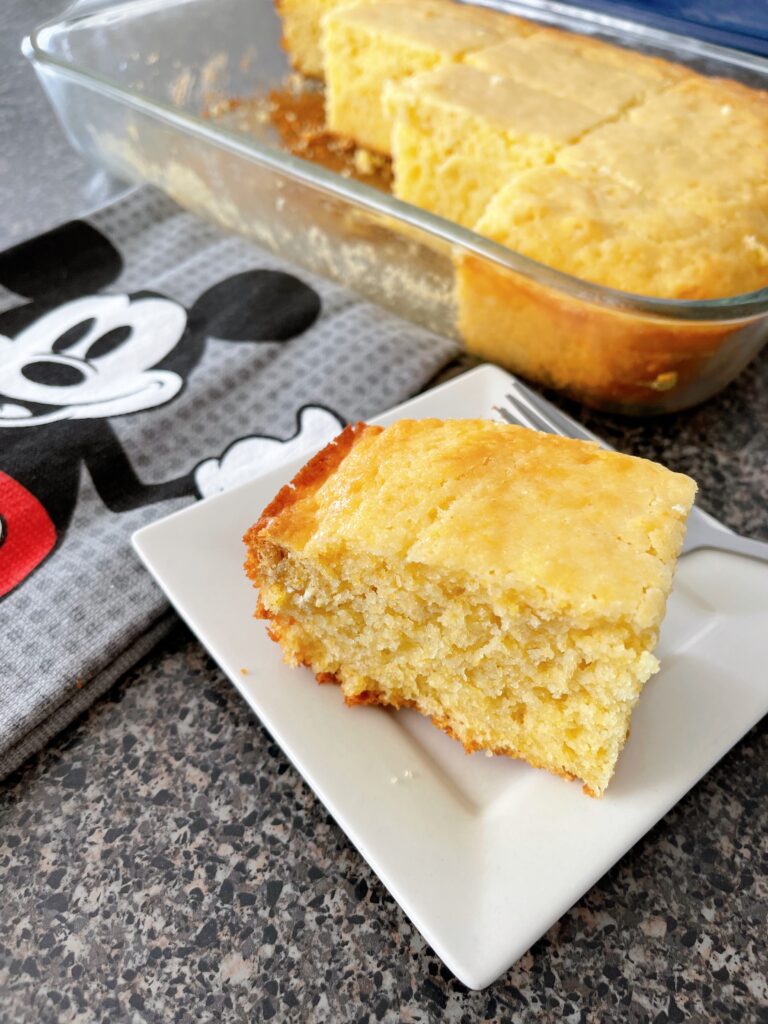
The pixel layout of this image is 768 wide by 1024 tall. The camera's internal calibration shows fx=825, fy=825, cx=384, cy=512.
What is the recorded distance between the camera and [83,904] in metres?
0.87

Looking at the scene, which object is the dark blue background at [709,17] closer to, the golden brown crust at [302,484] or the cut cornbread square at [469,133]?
the cut cornbread square at [469,133]

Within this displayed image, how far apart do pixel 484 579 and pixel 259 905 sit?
1.38 ft

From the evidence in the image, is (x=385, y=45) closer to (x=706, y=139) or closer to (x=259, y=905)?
(x=706, y=139)

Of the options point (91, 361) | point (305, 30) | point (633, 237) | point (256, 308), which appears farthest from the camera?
point (305, 30)

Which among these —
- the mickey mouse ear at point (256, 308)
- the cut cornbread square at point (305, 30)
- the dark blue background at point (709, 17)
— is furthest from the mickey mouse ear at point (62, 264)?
the dark blue background at point (709, 17)

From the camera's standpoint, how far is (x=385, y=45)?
72.1 inches

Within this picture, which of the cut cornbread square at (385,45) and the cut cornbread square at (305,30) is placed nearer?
the cut cornbread square at (385,45)

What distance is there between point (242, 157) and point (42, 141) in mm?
935

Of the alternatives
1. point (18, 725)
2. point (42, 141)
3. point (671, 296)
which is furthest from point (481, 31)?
point (18, 725)

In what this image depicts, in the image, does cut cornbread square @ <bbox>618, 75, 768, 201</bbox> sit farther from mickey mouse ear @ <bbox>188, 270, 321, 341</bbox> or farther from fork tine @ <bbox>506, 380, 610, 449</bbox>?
mickey mouse ear @ <bbox>188, 270, 321, 341</bbox>

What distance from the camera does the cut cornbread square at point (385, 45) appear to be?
1.81m

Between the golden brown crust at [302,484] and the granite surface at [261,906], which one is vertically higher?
the golden brown crust at [302,484]

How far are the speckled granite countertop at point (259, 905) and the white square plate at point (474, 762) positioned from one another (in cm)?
8

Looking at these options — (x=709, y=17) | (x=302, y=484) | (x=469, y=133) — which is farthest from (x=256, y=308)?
(x=709, y=17)
